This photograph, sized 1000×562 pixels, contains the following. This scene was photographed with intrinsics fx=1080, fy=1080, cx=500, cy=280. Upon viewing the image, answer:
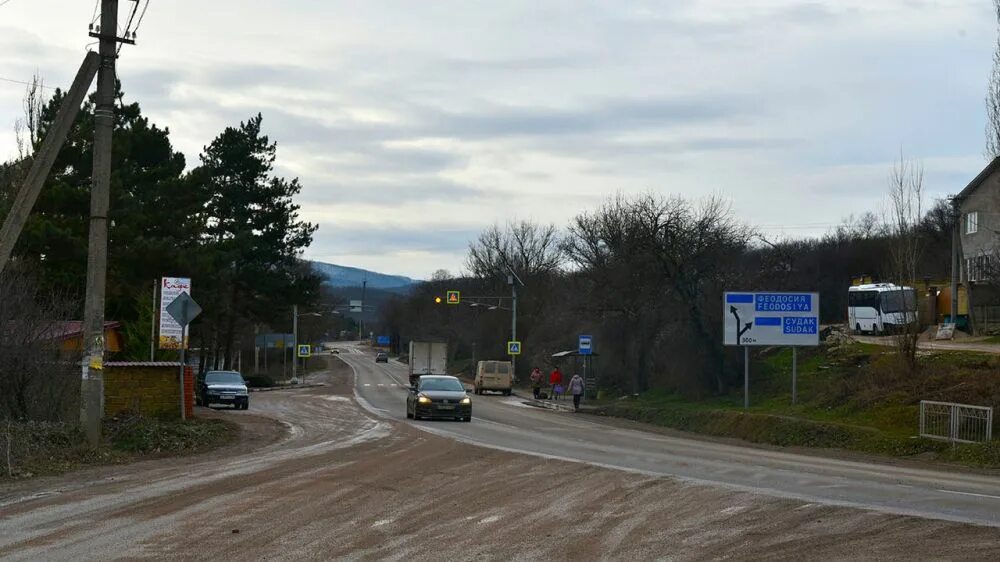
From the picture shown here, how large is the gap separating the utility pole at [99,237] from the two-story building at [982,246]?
135 ft

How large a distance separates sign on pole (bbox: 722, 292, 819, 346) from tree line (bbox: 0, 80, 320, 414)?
21.7m

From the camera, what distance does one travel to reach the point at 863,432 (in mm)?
28969

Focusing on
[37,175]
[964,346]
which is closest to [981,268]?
[964,346]

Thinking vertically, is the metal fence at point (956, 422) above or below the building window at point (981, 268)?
below

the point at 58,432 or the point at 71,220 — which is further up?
the point at 71,220

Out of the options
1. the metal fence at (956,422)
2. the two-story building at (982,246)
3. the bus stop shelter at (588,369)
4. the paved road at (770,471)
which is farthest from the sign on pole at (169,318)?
the two-story building at (982,246)

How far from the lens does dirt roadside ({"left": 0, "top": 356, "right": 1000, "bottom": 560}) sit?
1039cm

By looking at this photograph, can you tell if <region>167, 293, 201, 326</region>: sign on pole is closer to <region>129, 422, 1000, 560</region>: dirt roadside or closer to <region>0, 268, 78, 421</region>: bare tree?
<region>0, 268, 78, 421</region>: bare tree

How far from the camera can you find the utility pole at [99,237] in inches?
781

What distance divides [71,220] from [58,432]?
25.1 meters

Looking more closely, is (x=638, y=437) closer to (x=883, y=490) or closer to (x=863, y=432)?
(x=863, y=432)

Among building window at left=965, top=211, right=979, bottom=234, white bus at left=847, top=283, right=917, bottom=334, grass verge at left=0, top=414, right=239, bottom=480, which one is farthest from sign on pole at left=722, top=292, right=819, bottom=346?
building window at left=965, top=211, right=979, bottom=234

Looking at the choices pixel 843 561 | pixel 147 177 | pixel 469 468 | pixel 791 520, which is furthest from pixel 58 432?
pixel 147 177

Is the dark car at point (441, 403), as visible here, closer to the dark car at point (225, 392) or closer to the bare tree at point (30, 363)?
the dark car at point (225, 392)
